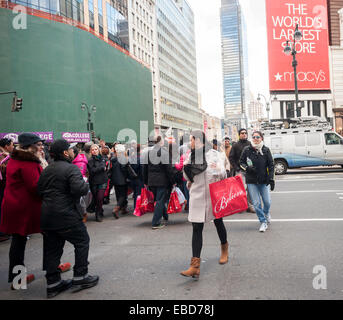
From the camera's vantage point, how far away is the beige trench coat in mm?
4373

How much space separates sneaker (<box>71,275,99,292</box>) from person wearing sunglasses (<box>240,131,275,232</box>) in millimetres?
3581

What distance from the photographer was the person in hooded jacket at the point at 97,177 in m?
8.48

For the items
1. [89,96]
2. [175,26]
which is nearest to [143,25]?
[175,26]

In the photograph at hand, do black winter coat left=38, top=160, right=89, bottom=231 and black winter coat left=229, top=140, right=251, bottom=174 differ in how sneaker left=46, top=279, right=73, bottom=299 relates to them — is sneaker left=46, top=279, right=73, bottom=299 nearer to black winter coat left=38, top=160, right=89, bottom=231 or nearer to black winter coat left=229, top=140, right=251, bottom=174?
black winter coat left=38, top=160, right=89, bottom=231

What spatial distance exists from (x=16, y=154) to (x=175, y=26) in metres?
95.9

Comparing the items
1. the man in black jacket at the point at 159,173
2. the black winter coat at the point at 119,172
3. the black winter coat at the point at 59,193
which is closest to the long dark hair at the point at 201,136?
the black winter coat at the point at 59,193

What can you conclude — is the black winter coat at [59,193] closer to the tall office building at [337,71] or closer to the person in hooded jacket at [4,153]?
the person in hooded jacket at [4,153]

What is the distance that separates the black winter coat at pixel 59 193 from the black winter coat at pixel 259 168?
375 cm

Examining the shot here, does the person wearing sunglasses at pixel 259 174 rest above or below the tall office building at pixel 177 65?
below

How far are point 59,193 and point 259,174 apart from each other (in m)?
4.01

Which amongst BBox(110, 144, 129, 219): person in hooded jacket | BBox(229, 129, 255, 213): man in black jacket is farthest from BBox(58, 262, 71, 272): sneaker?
BBox(229, 129, 255, 213): man in black jacket

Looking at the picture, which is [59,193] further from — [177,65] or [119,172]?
[177,65]

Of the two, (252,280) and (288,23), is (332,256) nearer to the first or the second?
(252,280)

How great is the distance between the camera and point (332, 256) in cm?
477
